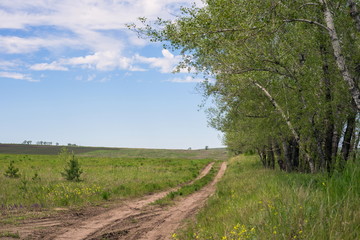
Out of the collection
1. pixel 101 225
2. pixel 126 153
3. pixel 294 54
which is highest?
pixel 294 54

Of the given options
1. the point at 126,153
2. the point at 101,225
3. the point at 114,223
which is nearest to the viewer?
the point at 101,225

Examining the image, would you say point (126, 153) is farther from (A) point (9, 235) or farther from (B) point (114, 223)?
(A) point (9, 235)

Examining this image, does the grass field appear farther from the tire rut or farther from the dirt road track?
the tire rut

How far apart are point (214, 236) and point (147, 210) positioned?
723 cm

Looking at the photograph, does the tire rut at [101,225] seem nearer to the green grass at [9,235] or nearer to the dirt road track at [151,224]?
the dirt road track at [151,224]

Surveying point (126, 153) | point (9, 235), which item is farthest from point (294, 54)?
point (126, 153)

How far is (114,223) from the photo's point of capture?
11672mm

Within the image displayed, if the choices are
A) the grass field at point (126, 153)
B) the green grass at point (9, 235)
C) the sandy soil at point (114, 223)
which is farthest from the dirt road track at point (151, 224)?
the grass field at point (126, 153)

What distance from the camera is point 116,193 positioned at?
18500 millimetres

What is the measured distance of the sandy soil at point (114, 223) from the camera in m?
10.0

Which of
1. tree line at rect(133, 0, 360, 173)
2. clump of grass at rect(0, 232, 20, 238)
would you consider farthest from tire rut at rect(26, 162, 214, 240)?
tree line at rect(133, 0, 360, 173)

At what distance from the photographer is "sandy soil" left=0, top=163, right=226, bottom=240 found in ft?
32.9

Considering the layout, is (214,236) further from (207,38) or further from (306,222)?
(207,38)

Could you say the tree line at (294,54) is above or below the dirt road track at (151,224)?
above
